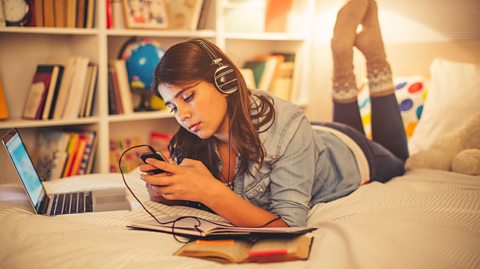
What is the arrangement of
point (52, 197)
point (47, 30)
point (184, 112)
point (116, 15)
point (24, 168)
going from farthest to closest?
point (116, 15), point (47, 30), point (52, 197), point (24, 168), point (184, 112)

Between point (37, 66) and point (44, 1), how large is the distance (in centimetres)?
29

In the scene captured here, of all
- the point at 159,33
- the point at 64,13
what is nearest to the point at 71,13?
the point at 64,13

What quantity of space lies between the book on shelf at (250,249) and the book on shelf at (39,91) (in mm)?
1404

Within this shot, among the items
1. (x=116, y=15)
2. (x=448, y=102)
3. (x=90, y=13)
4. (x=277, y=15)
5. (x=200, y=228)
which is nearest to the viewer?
(x=200, y=228)

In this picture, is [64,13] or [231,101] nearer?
[231,101]

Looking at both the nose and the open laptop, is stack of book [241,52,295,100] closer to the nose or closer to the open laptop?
the open laptop

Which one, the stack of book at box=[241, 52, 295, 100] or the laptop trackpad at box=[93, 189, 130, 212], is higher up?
the stack of book at box=[241, 52, 295, 100]

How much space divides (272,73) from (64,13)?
1.12 m

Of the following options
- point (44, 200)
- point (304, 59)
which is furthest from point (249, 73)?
point (44, 200)

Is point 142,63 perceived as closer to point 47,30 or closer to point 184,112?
point 47,30

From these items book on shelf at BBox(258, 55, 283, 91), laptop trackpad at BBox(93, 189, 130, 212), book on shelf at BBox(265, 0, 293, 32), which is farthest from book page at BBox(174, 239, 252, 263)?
book on shelf at BBox(265, 0, 293, 32)

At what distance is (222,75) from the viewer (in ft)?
4.18

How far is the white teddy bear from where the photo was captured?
1.63 metres

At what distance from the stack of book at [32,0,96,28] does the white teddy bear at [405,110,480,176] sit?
4.77 feet
